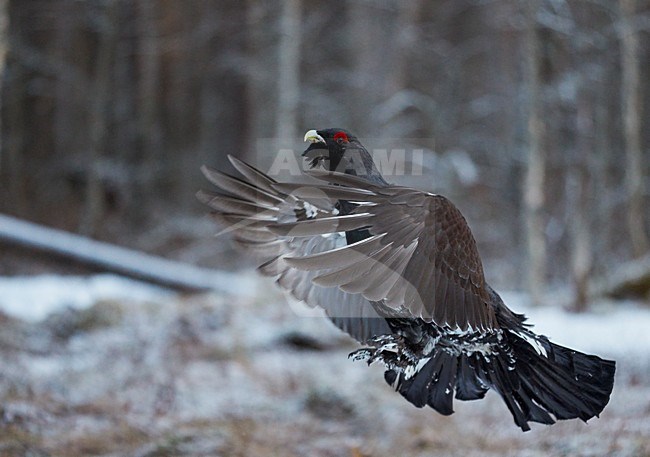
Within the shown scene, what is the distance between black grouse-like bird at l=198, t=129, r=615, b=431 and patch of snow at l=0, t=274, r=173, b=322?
5374 millimetres

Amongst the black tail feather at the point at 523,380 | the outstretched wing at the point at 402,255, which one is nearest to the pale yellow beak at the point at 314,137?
the outstretched wing at the point at 402,255

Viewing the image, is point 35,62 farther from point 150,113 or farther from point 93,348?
point 93,348

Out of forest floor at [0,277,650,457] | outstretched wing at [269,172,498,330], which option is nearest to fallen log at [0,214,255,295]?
forest floor at [0,277,650,457]

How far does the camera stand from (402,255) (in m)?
3.07

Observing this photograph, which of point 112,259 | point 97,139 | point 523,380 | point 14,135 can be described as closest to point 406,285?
point 523,380

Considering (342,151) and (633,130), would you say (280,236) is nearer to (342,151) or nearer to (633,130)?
(342,151)

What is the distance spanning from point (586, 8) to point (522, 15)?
127 centimetres

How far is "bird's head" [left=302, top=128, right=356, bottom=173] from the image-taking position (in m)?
3.65

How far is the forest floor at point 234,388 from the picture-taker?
14.1 feet

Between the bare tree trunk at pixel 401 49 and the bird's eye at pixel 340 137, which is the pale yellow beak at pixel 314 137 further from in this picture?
Result: the bare tree trunk at pixel 401 49

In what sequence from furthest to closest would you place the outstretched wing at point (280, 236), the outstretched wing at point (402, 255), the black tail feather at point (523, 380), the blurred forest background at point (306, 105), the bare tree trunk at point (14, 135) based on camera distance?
the bare tree trunk at point (14, 135)
the blurred forest background at point (306, 105)
the outstretched wing at point (280, 236)
the black tail feather at point (523, 380)
the outstretched wing at point (402, 255)

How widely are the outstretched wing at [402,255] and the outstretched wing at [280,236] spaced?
530 mm

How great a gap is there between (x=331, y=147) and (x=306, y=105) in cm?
1359

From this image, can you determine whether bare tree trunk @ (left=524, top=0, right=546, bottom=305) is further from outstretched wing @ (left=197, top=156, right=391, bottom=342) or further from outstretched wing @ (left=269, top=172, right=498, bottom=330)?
outstretched wing @ (left=269, top=172, right=498, bottom=330)
